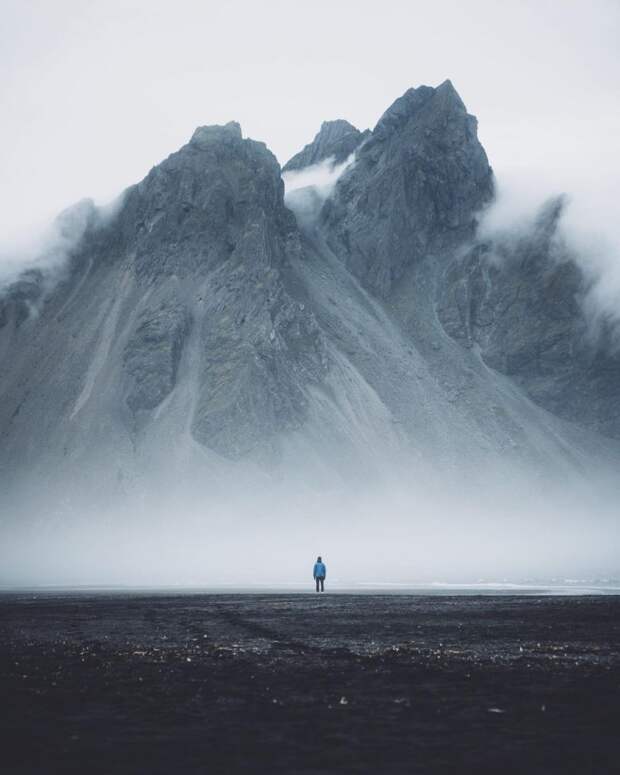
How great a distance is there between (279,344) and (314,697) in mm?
142223

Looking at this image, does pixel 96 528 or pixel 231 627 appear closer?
pixel 231 627

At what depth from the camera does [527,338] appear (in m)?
190

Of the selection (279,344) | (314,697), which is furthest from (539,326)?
(314,697)

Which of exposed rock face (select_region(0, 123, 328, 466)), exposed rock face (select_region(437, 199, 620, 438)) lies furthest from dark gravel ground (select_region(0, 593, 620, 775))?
exposed rock face (select_region(437, 199, 620, 438))

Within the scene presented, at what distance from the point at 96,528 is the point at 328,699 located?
410 ft

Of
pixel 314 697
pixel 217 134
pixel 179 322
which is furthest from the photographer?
pixel 217 134

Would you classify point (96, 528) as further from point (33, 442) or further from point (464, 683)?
point (464, 683)

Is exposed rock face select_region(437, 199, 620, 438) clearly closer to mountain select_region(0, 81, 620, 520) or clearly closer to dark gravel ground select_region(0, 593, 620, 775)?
mountain select_region(0, 81, 620, 520)

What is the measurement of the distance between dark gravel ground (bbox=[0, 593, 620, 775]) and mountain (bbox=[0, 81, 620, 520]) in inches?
4403

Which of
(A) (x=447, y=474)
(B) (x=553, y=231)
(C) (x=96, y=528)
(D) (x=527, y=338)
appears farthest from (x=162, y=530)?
(B) (x=553, y=231)

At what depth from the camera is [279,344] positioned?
157m

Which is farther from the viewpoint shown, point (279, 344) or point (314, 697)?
point (279, 344)

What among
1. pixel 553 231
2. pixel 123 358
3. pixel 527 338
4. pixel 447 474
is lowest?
pixel 447 474

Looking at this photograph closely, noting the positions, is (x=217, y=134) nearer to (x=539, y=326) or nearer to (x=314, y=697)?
(x=539, y=326)
